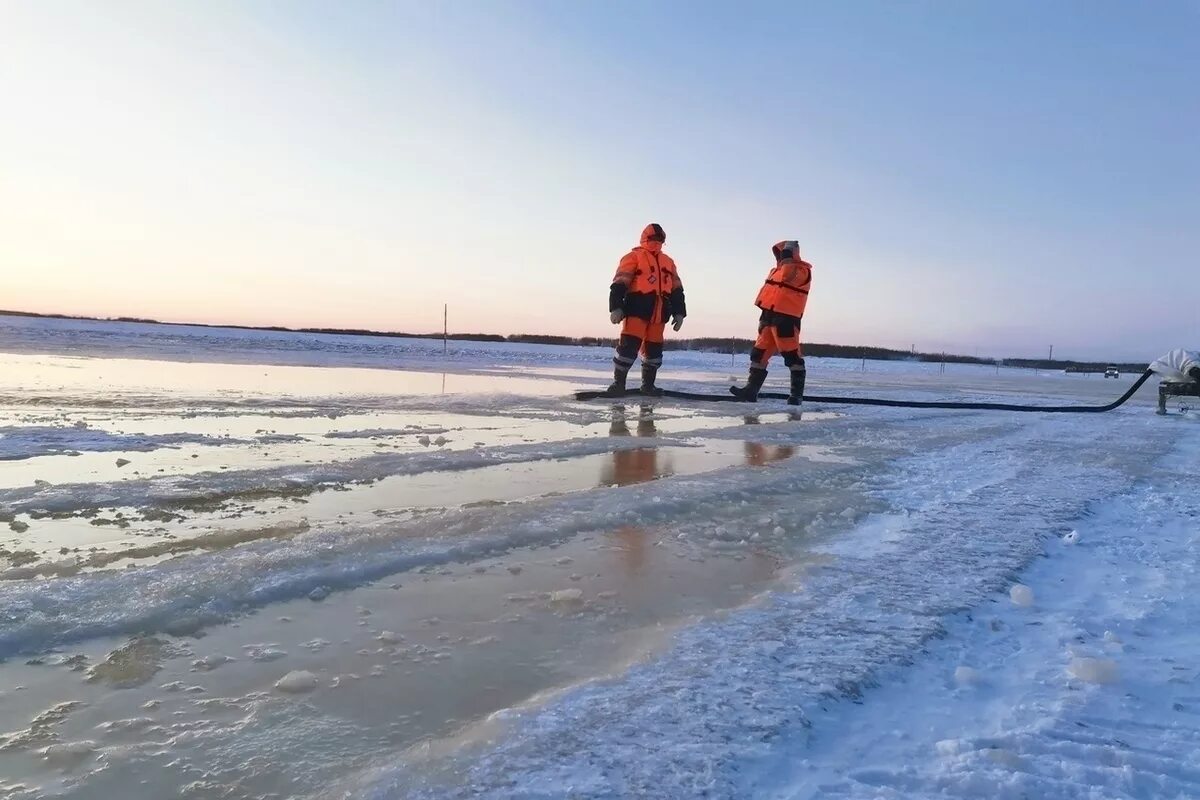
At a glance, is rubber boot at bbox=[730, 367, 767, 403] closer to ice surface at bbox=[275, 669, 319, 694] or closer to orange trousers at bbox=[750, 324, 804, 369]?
orange trousers at bbox=[750, 324, 804, 369]

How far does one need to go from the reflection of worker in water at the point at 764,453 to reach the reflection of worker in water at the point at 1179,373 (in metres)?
7.56

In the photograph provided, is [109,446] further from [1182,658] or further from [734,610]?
[1182,658]

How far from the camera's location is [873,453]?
5812mm

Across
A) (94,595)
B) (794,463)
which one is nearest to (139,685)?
(94,595)

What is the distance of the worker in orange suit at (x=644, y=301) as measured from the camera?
33.2 feet

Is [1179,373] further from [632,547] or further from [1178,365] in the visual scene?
[632,547]

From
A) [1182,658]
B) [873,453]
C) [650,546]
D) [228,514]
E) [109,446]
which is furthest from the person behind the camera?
[873,453]

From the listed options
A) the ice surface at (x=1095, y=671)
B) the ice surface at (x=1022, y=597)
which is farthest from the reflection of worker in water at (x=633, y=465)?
the ice surface at (x=1095, y=671)

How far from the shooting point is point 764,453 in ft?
18.4

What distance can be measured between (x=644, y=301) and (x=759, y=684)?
28.5ft

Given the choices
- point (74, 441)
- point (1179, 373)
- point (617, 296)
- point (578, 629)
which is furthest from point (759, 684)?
point (1179, 373)

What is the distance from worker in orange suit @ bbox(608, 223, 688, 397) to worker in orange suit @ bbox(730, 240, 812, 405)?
1.28 m

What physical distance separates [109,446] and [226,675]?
12.1 ft

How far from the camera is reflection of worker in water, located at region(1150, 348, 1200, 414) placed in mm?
10133
